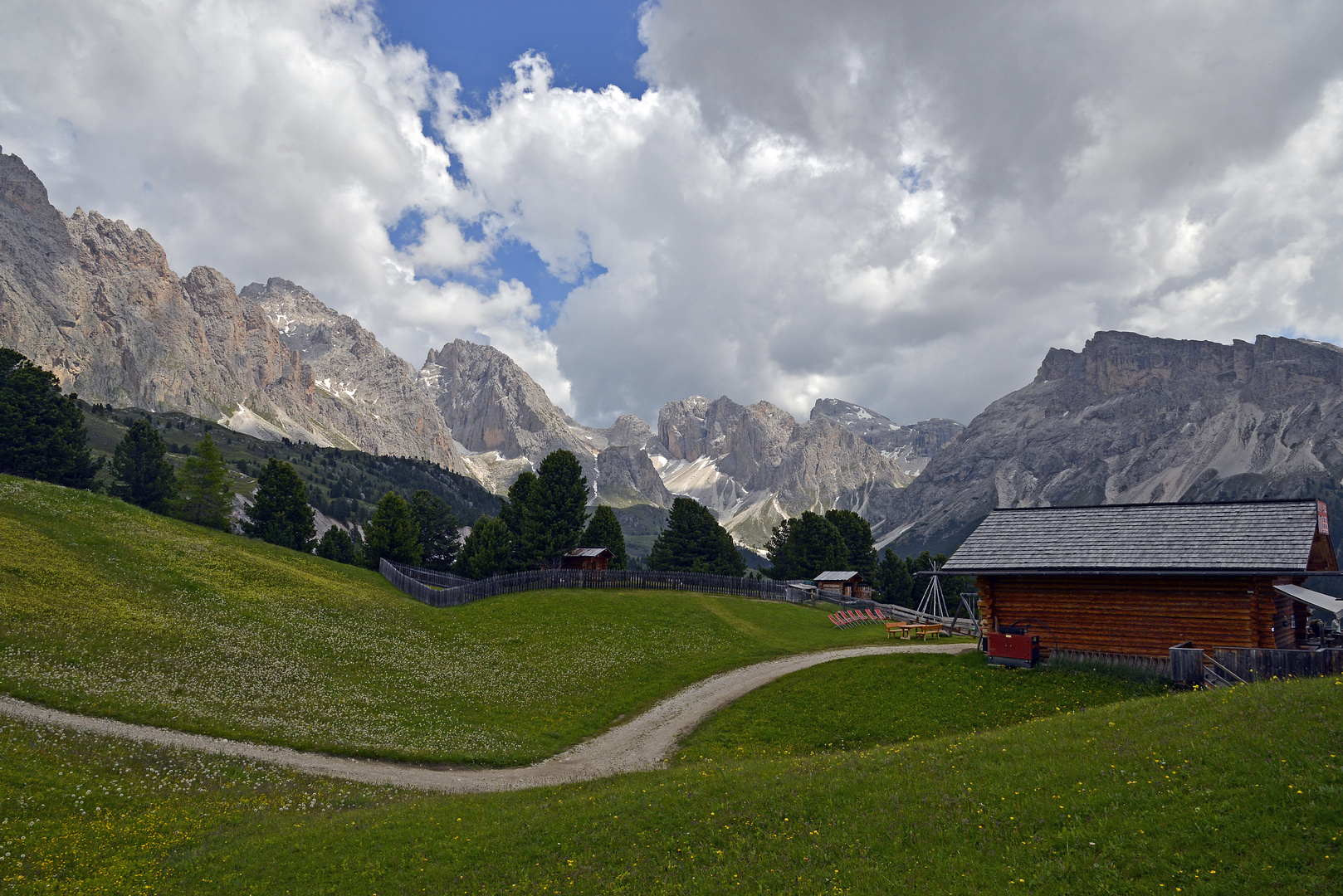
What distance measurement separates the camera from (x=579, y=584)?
60031 mm

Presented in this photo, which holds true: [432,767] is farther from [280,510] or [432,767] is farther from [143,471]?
[143,471]

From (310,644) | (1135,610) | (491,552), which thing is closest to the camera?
(1135,610)

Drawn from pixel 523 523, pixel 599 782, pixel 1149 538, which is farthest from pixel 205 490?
pixel 1149 538

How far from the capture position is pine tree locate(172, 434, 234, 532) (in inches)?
2702

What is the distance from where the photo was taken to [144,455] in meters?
74.4

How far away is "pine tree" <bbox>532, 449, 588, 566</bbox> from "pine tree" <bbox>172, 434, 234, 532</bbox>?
3255 centimetres

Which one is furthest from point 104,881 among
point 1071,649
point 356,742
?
point 1071,649

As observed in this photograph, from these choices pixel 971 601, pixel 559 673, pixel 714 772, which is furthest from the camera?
pixel 971 601

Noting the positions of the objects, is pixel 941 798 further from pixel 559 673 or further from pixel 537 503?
pixel 537 503

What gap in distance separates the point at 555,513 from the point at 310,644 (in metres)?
38.0

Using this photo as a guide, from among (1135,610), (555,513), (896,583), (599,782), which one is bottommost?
(599,782)

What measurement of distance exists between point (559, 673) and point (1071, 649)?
26.0 m

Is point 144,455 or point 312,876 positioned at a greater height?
point 144,455

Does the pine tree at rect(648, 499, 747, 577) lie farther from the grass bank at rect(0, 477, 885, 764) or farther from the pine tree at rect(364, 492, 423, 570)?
the grass bank at rect(0, 477, 885, 764)
